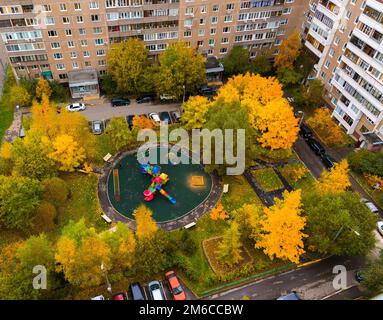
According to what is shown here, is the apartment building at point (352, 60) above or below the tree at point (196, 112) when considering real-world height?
above

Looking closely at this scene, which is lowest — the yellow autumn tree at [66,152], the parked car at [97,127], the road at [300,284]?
the road at [300,284]

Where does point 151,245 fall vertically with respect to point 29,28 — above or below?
below

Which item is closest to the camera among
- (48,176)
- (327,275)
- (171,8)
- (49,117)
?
(327,275)

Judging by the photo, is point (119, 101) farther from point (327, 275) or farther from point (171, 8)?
point (327, 275)

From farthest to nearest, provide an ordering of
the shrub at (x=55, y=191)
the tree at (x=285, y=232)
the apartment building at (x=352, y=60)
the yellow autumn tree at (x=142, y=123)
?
the yellow autumn tree at (x=142, y=123)
the apartment building at (x=352, y=60)
the shrub at (x=55, y=191)
the tree at (x=285, y=232)

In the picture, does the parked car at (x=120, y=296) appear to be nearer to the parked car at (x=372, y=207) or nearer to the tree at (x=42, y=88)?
the parked car at (x=372, y=207)

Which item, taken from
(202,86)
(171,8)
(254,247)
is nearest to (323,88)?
(202,86)

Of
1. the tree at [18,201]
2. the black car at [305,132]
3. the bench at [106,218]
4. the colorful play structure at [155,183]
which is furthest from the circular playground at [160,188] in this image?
the black car at [305,132]

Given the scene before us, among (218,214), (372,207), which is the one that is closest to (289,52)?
(372,207)
